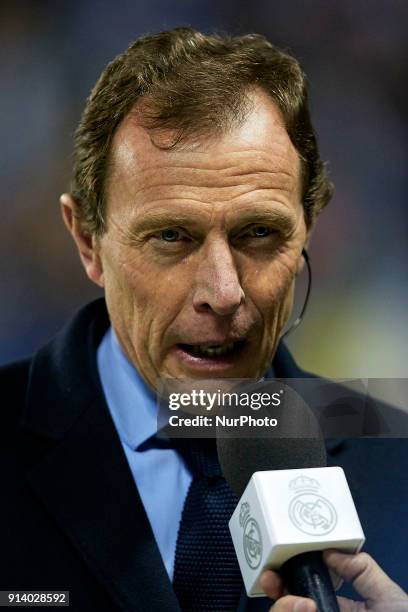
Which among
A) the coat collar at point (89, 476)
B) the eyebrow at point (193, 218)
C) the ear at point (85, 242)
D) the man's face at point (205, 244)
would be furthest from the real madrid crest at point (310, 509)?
the ear at point (85, 242)

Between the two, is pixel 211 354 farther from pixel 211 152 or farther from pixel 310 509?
pixel 310 509

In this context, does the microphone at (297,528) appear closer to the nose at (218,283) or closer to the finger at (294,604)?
the finger at (294,604)

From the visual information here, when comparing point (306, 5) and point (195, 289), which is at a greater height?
point (306, 5)

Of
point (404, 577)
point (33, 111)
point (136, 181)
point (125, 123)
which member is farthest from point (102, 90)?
point (404, 577)

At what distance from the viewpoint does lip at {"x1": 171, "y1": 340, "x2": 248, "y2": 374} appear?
1421 millimetres

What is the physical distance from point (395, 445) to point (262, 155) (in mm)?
605

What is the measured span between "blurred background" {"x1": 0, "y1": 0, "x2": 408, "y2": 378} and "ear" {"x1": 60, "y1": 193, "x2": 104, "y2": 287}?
430 mm

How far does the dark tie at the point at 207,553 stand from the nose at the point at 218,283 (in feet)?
0.93

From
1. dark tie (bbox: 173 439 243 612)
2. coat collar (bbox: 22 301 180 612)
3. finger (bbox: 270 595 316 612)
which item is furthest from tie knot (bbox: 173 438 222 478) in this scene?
finger (bbox: 270 595 316 612)

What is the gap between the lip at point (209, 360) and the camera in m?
1.42

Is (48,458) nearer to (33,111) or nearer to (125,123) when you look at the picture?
(125,123)

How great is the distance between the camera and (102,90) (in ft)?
5.18

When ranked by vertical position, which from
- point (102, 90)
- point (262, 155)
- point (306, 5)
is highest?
point (306, 5)

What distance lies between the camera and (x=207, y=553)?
4.25ft
